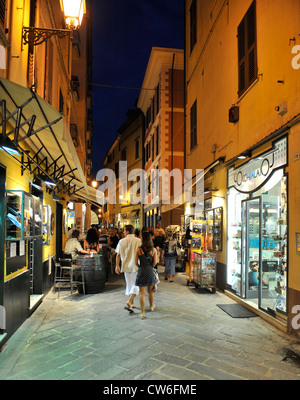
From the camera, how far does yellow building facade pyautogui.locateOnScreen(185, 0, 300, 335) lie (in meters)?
5.67

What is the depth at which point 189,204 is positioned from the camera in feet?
47.3

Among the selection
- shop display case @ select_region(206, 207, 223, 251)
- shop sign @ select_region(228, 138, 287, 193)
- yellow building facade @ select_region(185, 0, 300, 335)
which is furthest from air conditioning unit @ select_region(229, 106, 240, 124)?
shop display case @ select_region(206, 207, 223, 251)

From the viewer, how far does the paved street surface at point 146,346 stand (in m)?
3.98

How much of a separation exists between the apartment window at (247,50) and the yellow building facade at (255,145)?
0.08 ft

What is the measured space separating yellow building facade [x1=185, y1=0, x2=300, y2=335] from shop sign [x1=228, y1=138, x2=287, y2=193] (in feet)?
0.08

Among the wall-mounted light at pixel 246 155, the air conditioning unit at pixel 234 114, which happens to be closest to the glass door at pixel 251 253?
the wall-mounted light at pixel 246 155

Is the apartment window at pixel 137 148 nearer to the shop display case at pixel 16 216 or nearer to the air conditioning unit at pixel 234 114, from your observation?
the air conditioning unit at pixel 234 114

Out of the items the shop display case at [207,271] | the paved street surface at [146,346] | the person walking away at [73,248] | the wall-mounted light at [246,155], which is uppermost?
the wall-mounted light at [246,155]

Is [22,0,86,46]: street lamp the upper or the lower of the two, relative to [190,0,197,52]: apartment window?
lower

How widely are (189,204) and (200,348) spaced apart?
32.5 feet

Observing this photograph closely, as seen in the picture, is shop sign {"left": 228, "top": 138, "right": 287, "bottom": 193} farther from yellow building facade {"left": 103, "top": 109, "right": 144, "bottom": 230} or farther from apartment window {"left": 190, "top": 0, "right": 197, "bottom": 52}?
yellow building facade {"left": 103, "top": 109, "right": 144, "bottom": 230}

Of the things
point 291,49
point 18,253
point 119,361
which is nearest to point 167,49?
point 291,49

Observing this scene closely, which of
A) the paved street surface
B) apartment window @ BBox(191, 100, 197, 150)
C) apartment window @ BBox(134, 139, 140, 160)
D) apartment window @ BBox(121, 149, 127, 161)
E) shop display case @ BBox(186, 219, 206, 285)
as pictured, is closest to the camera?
the paved street surface

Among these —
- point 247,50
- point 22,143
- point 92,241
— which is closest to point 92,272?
point 92,241
